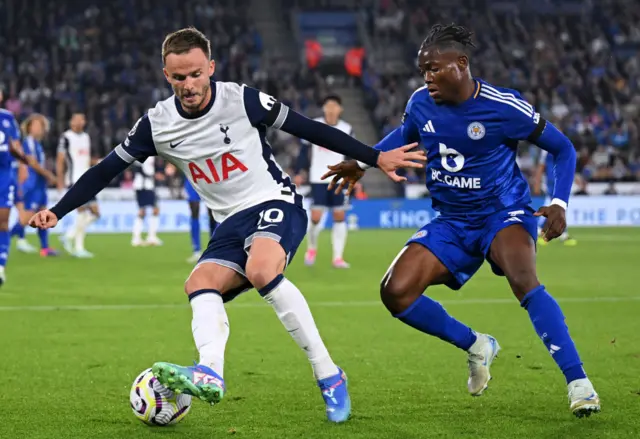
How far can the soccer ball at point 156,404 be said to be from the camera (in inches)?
186

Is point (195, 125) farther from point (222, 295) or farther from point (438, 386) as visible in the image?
point (438, 386)

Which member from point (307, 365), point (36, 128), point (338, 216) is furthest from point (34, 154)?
point (307, 365)

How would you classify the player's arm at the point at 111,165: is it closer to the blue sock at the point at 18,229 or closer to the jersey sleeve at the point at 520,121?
the jersey sleeve at the point at 520,121

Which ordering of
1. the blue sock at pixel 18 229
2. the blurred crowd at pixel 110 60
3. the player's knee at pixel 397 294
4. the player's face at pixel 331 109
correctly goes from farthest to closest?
the blurred crowd at pixel 110 60, the blue sock at pixel 18 229, the player's face at pixel 331 109, the player's knee at pixel 397 294

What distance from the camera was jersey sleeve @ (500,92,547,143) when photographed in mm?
5312

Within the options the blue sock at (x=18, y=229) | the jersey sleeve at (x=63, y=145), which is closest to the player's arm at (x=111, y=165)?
the jersey sleeve at (x=63, y=145)

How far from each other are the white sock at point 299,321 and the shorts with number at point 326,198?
8842 mm

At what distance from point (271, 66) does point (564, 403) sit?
2737cm

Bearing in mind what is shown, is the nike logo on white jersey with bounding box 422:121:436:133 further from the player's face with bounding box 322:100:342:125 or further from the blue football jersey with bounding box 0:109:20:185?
the player's face with bounding box 322:100:342:125

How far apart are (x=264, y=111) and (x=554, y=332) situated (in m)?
1.72

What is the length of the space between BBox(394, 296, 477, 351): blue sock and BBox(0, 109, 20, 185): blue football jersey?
6.83m

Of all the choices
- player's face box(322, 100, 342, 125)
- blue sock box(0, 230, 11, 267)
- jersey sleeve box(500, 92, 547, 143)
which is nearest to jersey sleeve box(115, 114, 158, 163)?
jersey sleeve box(500, 92, 547, 143)

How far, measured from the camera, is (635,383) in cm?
576

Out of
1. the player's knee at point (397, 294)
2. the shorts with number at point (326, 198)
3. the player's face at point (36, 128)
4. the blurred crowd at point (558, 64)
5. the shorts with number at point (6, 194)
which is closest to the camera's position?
the player's knee at point (397, 294)
